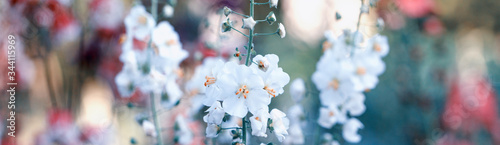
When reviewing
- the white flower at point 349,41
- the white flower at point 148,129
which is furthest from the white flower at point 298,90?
the white flower at point 148,129

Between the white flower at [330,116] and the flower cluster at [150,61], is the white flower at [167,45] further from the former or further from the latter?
the white flower at [330,116]

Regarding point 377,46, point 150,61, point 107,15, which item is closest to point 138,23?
point 150,61

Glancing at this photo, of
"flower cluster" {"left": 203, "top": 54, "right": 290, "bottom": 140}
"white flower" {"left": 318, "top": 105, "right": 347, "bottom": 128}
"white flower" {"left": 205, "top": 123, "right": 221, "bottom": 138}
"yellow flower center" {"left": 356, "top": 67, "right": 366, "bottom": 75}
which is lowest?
"white flower" {"left": 205, "top": 123, "right": 221, "bottom": 138}

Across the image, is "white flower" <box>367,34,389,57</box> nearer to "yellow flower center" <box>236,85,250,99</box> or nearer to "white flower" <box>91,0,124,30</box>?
"yellow flower center" <box>236,85,250,99</box>

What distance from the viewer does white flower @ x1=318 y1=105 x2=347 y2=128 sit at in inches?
40.9

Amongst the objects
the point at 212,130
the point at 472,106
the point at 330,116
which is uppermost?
the point at 472,106

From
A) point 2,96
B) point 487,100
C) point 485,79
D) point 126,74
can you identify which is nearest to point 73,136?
point 2,96

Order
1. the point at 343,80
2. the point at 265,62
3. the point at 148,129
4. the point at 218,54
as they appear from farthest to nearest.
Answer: the point at 218,54
the point at 343,80
the point at 148,129
the point at 265,62

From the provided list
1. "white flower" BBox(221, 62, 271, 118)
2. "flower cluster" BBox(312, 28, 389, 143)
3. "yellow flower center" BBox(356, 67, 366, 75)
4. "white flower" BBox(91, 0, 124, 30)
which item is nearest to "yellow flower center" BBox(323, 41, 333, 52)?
"flower cluster" BBox(312, 28, 389, 143)

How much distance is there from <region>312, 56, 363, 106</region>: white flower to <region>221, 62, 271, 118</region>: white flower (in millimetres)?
441

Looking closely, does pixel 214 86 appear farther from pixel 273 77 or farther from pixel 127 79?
pixel 127 79

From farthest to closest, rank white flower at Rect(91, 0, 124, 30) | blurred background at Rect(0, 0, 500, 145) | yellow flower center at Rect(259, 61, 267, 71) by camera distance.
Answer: white flower at Rect(91, 0, 124, 30) < blurred background at Rect(0, 0, 500, 145) < yellow flower center at Rect(259, 61, 267, 71)

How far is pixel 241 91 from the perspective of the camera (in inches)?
25.5

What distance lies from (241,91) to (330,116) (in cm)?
47
